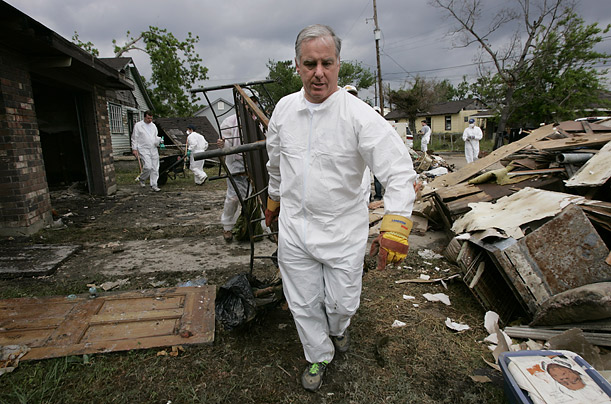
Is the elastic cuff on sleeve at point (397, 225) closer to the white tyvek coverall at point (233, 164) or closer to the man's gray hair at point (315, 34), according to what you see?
the man's gray hair at point (315, 34)

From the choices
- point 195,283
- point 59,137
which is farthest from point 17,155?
point 59,137

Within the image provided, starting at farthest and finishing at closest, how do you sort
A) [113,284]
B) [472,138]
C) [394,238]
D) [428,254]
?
[472,138]
[428,254]
[113,284]
[394,238]

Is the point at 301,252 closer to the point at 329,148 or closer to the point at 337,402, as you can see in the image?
the point at 329,148

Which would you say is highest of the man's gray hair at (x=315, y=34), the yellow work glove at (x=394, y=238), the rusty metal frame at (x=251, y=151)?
the man's gray hair at (x=315, y=34)

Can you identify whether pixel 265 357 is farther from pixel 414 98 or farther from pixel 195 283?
pixel 414 98

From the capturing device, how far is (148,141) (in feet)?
31.1

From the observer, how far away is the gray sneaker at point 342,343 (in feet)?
8.07

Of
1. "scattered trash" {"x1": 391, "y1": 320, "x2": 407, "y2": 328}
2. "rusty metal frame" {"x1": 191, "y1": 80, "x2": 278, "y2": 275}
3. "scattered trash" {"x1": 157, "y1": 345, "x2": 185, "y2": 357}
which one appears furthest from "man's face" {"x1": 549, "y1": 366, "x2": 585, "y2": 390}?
"scattered trash" {"x1": 157, "y1": 345, "x2": 185, "y2": 357}

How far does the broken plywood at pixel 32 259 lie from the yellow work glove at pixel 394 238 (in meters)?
3.71

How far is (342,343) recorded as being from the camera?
8.11ft

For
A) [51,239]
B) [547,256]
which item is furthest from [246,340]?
[51,239]

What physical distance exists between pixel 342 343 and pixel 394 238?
110 cm

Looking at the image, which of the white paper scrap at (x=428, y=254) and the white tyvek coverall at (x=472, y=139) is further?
the white tyvek coverall at (x=472, y=139)

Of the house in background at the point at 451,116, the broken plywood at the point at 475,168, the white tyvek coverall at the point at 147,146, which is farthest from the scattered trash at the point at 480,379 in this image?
the house in background at the point at 451,116
